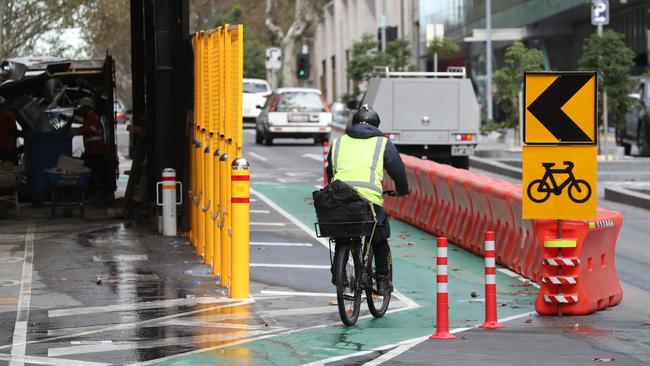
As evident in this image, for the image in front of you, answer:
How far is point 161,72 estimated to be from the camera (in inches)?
821

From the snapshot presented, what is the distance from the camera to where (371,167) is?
41.1 feet

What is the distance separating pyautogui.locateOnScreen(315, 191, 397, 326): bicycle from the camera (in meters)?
12.1

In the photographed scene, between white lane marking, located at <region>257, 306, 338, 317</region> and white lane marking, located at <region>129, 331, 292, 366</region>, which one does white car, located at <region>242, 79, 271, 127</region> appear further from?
white lane marking, located at <region>129, 331, 292, 366</region>

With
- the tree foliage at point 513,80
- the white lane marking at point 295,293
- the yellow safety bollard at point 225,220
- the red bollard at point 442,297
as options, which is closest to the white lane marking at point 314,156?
the tree foliage at point 513,80

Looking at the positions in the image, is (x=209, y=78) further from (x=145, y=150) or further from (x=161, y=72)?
(x=145, y=150)

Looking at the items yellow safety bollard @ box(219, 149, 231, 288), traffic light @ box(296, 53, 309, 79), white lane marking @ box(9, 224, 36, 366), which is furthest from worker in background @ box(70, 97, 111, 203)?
traffic light @ box(296, 53, 309, 79)

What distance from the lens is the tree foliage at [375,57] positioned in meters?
62.6

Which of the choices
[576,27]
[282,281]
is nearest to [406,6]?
[576,27]

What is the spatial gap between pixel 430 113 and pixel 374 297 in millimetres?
20087

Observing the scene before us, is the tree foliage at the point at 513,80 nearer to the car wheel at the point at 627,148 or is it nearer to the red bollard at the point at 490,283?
the car wheel at the point at 627,148

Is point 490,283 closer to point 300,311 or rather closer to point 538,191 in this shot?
point 538,191

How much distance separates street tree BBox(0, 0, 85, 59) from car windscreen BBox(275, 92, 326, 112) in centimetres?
2158

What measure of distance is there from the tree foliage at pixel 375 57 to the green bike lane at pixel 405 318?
139 feet

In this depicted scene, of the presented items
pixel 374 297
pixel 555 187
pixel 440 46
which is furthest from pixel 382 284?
pixel 440 46
